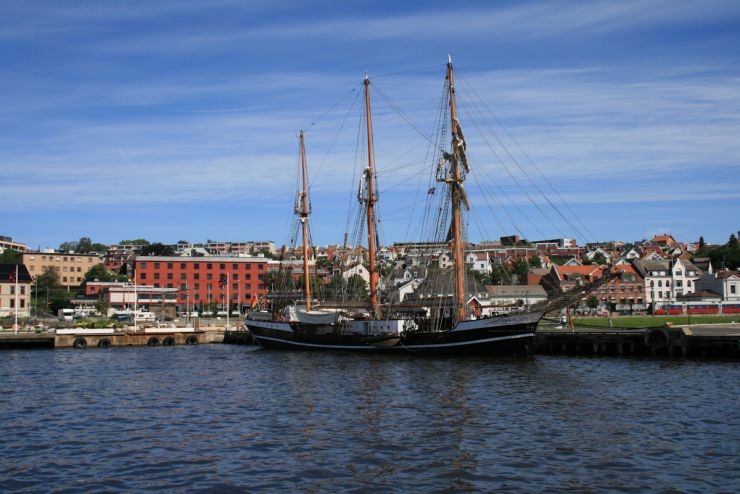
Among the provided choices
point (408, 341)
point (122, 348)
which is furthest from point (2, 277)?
point (408, 341)

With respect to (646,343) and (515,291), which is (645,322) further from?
(515,291)

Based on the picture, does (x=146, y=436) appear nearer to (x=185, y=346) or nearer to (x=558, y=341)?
(x=558, y=341)

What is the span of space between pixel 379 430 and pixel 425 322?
37.1m

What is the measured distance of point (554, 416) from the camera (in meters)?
32.5

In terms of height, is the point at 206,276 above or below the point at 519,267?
below

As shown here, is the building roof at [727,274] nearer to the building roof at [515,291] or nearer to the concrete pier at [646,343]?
the building roof at [515,291]

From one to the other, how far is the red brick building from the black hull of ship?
79.7 metres

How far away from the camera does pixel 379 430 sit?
3005 centimetres

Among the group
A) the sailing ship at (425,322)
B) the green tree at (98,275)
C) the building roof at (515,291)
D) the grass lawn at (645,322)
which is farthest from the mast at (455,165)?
the green tree at (98,275)

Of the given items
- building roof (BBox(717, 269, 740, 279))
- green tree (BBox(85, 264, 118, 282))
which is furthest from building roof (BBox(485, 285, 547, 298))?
green tree (BBox(85, 264, 118, 282))

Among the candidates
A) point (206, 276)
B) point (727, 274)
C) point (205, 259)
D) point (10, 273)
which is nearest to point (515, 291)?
point (727, 274)

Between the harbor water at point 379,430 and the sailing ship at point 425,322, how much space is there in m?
6.78

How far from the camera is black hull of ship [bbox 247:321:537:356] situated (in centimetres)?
5950

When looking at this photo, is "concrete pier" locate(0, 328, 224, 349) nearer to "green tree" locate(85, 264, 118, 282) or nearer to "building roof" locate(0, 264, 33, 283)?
"building roof" locate(0, 264, 33, 283)
